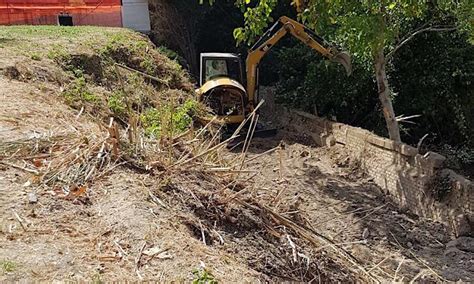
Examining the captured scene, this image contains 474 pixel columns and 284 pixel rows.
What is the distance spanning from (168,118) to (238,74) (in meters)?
6.83

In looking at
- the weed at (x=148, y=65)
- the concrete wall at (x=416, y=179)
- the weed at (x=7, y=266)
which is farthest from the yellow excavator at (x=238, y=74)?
the weed at (x=7, y=266)

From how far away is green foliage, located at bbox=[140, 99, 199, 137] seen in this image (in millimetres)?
6386

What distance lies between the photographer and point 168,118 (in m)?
6.92

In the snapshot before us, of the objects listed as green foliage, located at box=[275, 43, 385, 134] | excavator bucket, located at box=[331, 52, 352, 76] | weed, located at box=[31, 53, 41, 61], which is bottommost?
green foliage, located at box=[275, 43, 385, 134]

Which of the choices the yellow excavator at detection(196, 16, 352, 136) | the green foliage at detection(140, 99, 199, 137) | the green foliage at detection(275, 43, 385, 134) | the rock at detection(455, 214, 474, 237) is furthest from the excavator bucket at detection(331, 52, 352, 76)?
the rock at detection(455, 214, 474, 237)

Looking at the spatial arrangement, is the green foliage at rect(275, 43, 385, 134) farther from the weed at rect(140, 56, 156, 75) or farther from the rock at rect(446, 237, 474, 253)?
the rock at rect(446, 237, 474, 253)

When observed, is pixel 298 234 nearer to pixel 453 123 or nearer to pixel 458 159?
pixel 458 159

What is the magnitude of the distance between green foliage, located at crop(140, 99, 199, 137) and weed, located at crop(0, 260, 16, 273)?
2669mm

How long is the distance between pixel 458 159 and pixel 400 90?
2059mm

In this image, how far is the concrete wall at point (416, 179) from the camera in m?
7.71

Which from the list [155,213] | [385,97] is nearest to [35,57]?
[155,213]

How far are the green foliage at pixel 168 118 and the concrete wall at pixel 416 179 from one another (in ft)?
11.6

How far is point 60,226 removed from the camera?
172 inches

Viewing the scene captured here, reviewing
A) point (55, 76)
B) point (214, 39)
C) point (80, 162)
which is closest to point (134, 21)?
point (214, 39)
